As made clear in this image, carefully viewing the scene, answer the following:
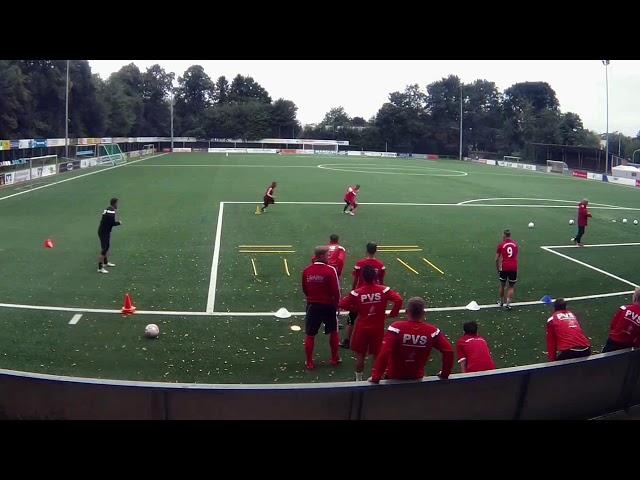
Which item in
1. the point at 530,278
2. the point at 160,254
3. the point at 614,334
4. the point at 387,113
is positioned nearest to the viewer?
the point at 614,334

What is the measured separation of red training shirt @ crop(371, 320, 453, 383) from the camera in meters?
6.71

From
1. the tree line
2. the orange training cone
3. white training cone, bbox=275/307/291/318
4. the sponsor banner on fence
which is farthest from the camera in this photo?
the tree line

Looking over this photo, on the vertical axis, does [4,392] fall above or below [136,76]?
below

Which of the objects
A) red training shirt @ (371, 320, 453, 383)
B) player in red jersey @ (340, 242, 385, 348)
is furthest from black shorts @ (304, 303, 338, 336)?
red training shirt @ (371, 320, 453, 383)

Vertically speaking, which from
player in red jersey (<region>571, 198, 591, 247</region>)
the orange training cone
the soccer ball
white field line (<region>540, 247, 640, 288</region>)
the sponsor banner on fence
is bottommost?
the soccer ball

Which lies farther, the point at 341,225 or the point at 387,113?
the point at 387,113

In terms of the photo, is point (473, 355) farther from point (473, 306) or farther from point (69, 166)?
point (69, 166)

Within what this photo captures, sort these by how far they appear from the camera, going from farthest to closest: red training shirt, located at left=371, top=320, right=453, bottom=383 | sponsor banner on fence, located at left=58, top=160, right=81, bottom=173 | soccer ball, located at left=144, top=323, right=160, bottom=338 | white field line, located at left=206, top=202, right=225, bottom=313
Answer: sponsor banner on fence, located at left=58, top=160, right=81, bottom=173 → white field line, located at left=206, top=202, right=225, bottom=313 → soccer ball, located at left=144, top=323, right=160, bottom=338 → red training shirt, located at left=371, top=320, right=453, bottom=383

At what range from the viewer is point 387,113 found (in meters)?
115

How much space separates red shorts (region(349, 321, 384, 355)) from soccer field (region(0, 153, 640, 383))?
118cm

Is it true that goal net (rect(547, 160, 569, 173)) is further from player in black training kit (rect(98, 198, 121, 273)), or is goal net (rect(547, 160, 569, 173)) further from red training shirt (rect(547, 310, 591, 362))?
red training shirt (rect(547, 310, 591, 362))
